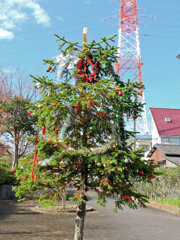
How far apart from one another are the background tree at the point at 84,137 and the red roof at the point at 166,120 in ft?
93.3

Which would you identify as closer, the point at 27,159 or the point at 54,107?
the point at 54,107

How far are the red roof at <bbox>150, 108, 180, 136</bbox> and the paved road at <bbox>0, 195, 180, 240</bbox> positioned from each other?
→ 21.9 m

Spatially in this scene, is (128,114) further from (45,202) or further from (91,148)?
(45,202)

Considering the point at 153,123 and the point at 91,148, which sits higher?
the point at 153,123

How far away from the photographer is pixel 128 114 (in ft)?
18.1

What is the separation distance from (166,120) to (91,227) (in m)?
26.9

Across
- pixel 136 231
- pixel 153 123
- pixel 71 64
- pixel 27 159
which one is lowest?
pixel 136 231

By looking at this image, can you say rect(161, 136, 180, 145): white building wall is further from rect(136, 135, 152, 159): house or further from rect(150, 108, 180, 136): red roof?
rect(136, 135, 152, 159): house

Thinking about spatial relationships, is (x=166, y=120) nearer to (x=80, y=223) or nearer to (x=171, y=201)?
(x=171, y=201)

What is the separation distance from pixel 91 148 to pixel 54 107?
4.02 ft

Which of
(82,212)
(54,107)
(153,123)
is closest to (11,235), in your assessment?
(82,212)

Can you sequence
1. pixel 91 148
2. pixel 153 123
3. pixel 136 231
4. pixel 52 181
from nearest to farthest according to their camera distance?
1. pixel 52 181
2. pixel 91 148
3. pixel 136 231
4. pixel 153 123

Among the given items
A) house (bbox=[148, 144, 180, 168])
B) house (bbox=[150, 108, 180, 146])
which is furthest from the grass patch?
house (bbox=[150, 108, 180, 146])

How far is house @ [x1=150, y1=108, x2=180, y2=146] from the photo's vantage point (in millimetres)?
32562
